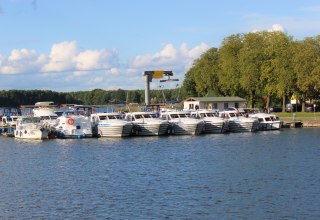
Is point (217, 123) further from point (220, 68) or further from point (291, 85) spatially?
point (220, 68)

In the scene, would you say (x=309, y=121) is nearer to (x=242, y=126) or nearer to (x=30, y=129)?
(x=242, y=126)

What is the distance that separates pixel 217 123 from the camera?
309ft

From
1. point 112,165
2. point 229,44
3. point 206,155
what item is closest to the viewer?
point 112,165

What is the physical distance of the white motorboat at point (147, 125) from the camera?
8956cm

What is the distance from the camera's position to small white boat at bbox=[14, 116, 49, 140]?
298ft

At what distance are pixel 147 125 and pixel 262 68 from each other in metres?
45.7

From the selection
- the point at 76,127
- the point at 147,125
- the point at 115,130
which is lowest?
the point at 115,130

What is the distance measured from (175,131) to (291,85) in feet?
124

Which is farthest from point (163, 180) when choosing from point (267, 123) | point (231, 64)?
point (231, 64)

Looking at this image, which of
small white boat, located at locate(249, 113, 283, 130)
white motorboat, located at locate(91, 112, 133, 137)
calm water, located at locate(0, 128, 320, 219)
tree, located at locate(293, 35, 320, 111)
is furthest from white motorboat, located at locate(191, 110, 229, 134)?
tree, located at locate(293, 35, 320, 111)

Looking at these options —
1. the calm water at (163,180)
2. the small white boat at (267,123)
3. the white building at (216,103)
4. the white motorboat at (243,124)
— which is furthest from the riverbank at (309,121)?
the calm water at (163,180)

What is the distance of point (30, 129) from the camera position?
91.8 m

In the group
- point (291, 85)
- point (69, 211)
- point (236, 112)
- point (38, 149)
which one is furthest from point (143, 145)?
point (291, 85)

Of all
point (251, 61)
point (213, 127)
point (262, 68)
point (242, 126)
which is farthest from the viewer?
point (251, 61)
